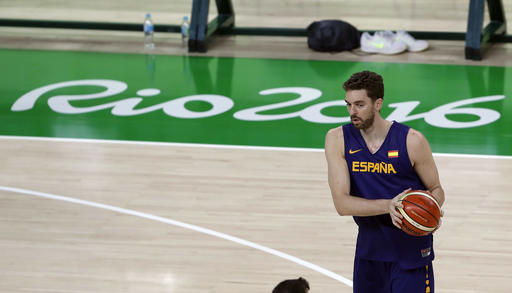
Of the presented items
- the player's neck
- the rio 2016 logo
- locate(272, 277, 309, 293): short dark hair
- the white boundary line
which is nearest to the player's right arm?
the player's neck

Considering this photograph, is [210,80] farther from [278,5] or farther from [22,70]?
[278,5]

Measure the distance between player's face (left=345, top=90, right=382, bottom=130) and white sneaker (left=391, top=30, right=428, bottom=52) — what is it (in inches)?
337

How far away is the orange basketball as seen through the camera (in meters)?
3.74

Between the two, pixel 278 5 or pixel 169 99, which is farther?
pixel 278 5

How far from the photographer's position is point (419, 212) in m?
3.74

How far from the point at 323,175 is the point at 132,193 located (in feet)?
5.80

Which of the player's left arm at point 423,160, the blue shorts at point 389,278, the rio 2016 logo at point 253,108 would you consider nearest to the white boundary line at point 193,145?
the rio 2016 logo at point 253,108

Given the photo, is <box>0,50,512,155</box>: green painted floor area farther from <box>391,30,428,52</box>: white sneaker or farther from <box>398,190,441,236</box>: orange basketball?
<box>398,190,441,236</box>: orange basketball

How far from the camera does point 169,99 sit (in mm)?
10125

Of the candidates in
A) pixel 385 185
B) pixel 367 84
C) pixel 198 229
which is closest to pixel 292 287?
pixel 385 185

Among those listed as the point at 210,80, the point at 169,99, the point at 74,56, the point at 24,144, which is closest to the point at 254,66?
the point at 210,80

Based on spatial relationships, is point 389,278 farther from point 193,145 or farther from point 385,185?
point 193,145

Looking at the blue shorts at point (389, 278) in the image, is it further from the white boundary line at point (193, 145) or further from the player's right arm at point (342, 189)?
the white boundary line at point (193, 145)

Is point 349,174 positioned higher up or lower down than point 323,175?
higher up
